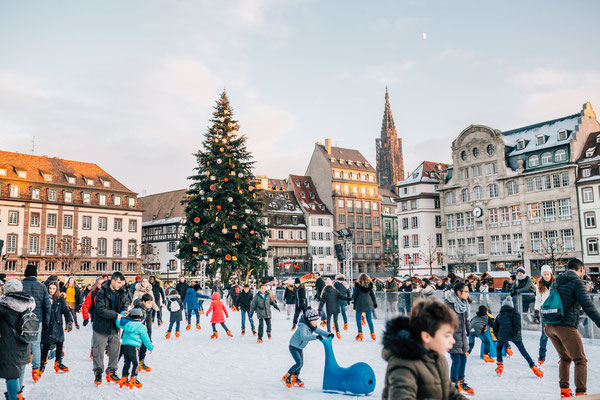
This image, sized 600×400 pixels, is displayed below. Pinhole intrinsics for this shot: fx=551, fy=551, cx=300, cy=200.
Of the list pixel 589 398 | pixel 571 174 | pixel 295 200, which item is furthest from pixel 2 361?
pixel 295 200

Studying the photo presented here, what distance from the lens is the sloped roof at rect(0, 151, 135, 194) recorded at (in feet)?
193

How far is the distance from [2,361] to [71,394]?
2.45 metres

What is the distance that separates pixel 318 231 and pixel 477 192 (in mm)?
23759

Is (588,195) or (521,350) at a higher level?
(588,195)

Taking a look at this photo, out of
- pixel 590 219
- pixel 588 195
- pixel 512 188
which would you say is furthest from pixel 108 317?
pixel 512 188

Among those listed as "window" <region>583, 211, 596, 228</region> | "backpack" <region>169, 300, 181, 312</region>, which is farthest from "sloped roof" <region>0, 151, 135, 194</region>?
"window" <region>583, 211, 596, 228</region>

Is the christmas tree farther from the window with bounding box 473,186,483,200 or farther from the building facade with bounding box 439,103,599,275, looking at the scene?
the window with bounding box 473,186,483,200

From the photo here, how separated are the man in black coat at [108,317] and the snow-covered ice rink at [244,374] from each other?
0.63m

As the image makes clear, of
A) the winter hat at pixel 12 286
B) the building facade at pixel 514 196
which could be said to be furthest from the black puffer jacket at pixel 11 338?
the building facade at pixel 514 196

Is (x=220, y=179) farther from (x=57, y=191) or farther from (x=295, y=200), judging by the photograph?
(x=295, y=200)

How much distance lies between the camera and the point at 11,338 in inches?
252

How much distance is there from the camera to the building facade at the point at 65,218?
186ft

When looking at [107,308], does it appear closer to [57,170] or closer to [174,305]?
[174,305]

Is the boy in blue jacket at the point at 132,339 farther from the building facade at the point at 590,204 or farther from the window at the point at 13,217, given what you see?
the window at the point at 13,217
